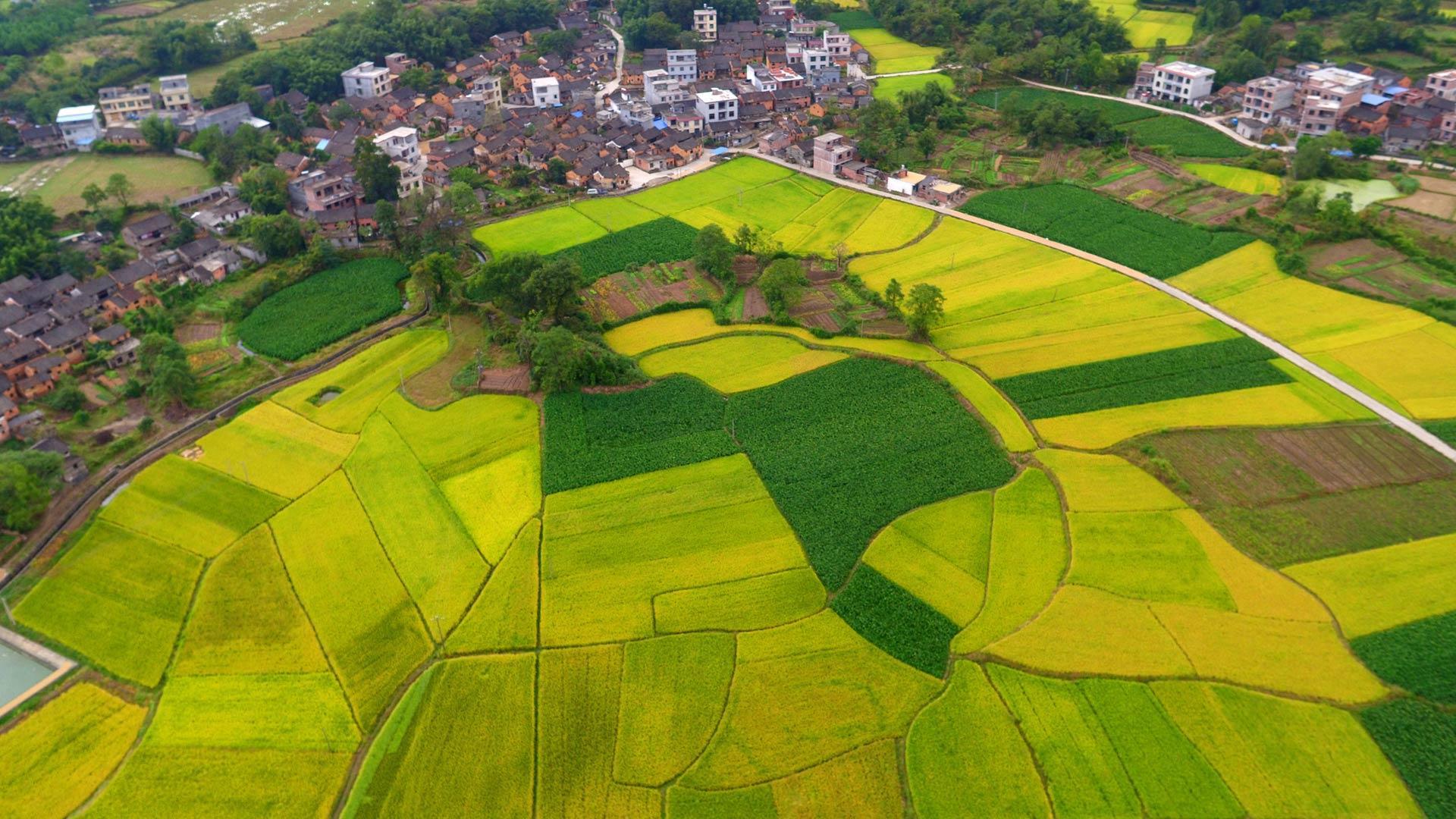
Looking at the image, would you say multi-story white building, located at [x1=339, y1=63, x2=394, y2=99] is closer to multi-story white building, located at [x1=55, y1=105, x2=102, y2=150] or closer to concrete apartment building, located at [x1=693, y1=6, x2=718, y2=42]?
multi-story white building, located at [x1=55, y1=105, x2=102, y2=150]

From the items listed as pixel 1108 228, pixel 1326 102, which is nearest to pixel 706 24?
pixel 1108 228

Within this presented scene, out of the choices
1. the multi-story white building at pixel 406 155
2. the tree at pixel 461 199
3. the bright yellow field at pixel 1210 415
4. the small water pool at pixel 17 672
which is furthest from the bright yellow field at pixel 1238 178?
the small water pool at pixel 17 672

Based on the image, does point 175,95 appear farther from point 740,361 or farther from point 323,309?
point 740,361

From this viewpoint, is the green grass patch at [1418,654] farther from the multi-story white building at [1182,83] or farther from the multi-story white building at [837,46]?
the multi-story white building at [837,46]

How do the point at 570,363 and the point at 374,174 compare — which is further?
the point at 374,174

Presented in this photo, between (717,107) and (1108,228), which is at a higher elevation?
(717,107)

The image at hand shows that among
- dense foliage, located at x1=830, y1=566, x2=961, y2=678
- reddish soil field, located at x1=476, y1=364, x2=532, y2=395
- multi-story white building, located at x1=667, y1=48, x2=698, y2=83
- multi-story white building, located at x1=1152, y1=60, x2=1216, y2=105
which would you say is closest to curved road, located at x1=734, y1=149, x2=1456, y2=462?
multi-story white building, located at x1=667, y1=48, x2=698, y2=83
